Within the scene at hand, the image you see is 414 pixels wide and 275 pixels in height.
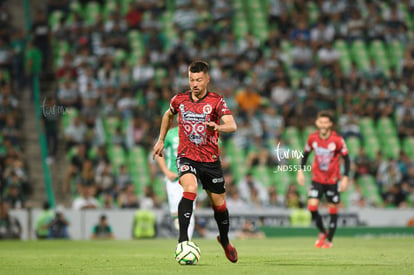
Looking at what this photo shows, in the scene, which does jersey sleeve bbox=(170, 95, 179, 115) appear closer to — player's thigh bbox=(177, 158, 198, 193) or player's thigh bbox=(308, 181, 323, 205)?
player's thigh bbox=(177, 158, 198, 193)

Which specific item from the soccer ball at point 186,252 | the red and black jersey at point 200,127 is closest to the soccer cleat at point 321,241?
the red and black jersey at point 200,127

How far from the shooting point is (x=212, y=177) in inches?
409

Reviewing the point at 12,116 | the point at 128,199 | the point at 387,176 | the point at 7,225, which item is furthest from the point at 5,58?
the point at 387,176

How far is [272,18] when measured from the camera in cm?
3231

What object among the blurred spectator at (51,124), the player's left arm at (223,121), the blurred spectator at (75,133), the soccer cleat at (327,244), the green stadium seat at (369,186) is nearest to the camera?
the player's left arm at (223,121)

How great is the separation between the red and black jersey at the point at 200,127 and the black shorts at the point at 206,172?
0.06 metres

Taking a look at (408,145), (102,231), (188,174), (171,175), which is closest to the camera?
(188,174)

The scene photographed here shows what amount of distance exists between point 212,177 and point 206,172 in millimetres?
104

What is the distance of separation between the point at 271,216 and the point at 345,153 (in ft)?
25.0

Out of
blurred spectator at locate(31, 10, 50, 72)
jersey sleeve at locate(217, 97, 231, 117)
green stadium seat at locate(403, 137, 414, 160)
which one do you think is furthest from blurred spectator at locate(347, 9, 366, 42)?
jersey sleeve at locate(217, 97, 231, 117)

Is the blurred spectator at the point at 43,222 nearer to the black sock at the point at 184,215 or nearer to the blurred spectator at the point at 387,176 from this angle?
the blurred spectator at the point at 387,176

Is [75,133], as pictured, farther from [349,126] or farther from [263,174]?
[349,126]

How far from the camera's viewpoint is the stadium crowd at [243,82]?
25484 millimetres

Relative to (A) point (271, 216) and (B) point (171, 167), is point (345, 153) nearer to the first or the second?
(B) point (171, 167)
